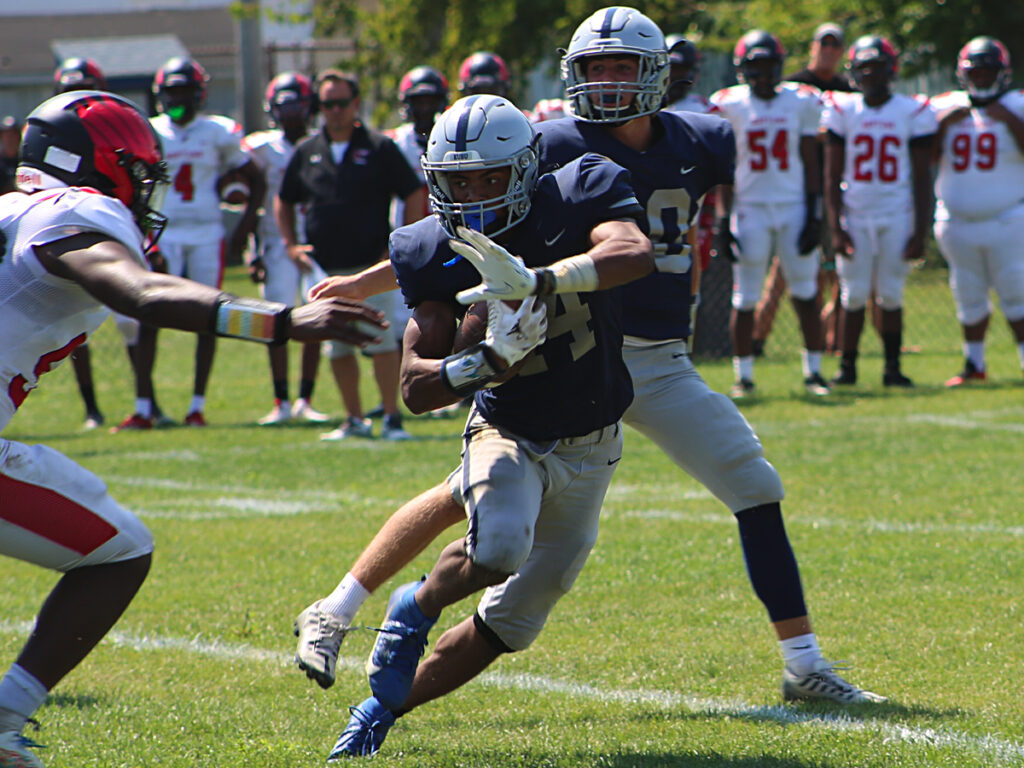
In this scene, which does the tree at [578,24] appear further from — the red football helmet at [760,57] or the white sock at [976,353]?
the red football helmet at [760,57]

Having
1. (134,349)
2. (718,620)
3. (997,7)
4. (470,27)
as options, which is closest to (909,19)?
(997,7)

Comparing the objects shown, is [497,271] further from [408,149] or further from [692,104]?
[692,104]

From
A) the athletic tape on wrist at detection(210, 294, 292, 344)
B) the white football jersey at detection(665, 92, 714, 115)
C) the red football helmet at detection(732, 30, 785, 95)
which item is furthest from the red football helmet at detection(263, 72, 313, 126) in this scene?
the athletic tape on wrist at detection(210, 294, 292, 344)

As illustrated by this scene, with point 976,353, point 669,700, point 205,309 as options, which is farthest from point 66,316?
point 976,353

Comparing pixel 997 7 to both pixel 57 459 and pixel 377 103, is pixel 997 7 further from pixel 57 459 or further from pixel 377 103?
pixel 57 459

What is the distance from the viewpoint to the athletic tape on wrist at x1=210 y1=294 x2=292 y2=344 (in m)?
2.76

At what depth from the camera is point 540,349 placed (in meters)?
3.45

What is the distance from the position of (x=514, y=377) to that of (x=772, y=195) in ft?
22.6

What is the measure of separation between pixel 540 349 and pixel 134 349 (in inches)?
280

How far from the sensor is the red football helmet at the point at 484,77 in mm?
9539

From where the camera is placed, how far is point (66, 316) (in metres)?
3.29

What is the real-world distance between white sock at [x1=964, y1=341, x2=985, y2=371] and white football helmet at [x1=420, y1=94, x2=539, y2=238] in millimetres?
7629

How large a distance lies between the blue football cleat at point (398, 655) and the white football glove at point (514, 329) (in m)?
0.84

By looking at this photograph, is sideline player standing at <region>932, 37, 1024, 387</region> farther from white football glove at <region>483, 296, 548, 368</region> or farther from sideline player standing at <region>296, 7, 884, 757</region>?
white football glove at <region>483, 296, 548, 368</region>
